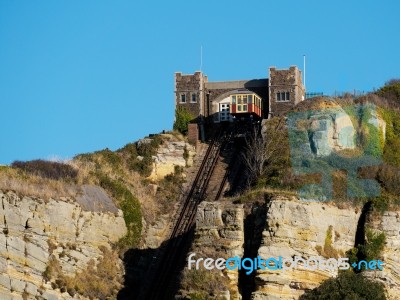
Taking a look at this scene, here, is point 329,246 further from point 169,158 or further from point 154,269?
point 169,158

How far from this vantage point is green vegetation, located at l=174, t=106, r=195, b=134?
8694cm

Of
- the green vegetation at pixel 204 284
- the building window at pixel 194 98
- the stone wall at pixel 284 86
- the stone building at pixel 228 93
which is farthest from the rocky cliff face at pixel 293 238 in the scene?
the building window at pixel 194 98

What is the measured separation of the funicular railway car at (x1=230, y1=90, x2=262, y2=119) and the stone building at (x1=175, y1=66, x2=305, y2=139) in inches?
26.3

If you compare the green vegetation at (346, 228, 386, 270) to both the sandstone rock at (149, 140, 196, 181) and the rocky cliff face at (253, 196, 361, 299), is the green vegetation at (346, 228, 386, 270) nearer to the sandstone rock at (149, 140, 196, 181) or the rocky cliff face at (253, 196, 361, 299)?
the rocky cliff face at (253, 196, 361, 299)

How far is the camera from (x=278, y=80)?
87625 mm

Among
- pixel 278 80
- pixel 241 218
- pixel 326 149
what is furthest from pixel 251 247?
pixel 278 80

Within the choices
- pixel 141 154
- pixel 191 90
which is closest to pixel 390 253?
pixel 141 154

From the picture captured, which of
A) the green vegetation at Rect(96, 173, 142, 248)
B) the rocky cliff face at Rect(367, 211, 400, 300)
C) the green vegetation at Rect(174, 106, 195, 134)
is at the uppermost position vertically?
the green vegetation at Rect(174, 106, 195, 134)

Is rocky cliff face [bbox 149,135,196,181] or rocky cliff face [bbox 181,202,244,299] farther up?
rocky cliff face [bbox 149,135,196,181]

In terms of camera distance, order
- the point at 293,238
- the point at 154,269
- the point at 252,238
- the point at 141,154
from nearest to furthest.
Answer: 1. the point at 293,238
2. the point at 252,238
3. the point at 154,269
4. the point at 141,154

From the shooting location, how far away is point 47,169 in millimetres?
72375

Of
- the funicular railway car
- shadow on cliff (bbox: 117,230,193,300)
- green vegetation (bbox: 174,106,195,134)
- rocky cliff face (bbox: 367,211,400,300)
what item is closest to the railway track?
shadow on cliff (bbox: 117,230,193,300)

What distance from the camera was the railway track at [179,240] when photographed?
224 ft

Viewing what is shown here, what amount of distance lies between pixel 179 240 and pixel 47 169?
28.4 ft
